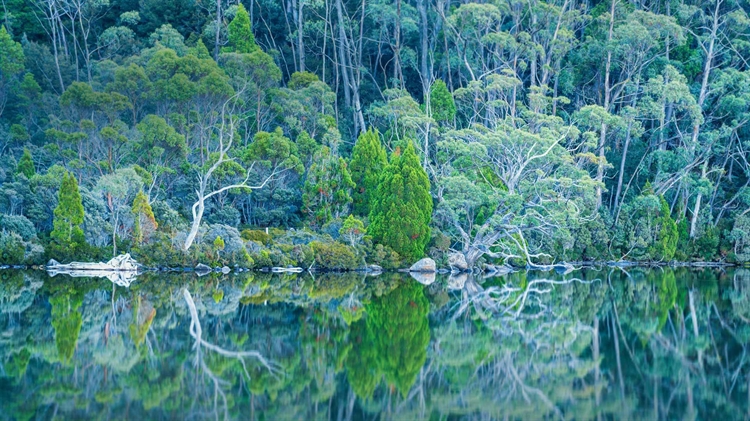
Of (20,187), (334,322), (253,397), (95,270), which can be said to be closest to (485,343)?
(334,322)

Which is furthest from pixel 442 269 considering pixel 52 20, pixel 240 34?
pixel 52 20

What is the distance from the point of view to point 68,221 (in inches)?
1146

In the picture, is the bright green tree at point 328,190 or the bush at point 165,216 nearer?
the bush at point 165,216

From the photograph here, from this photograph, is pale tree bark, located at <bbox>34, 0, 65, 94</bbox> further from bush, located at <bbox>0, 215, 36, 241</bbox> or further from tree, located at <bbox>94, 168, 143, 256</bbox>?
bush, located at <bbox>0, 215, 36, 241</bbox>

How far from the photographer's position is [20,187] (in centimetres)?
3138

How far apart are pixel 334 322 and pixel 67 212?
15712mm

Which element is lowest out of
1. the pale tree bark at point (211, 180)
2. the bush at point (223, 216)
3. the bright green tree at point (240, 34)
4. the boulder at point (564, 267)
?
the boulder at point (564, 267)

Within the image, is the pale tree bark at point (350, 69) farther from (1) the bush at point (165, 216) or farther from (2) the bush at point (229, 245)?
(2) the bush at point (229, 245)

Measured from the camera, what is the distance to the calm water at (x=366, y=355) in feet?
32.6

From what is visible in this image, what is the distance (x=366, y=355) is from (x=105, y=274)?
16378mm

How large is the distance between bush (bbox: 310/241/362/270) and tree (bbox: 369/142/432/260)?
5.26 feet

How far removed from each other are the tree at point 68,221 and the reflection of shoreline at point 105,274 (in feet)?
2.81

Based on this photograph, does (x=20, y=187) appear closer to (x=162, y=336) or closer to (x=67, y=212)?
(x=67, y=212)

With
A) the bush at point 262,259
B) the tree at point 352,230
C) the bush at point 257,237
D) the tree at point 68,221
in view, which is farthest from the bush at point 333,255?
the tree at point 68,221
